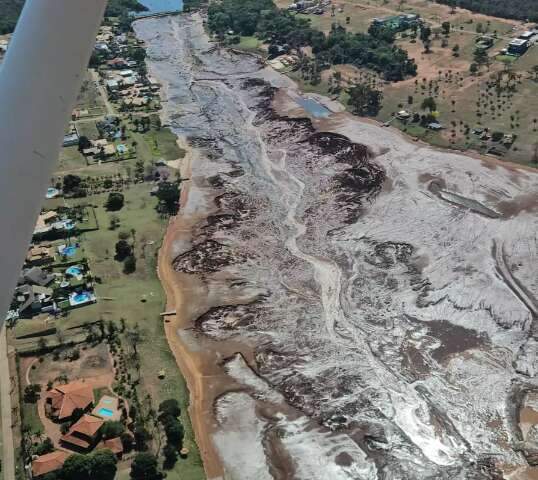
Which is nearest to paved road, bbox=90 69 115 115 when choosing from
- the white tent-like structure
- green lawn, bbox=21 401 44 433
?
green lawn, bbox=21 401 44 433

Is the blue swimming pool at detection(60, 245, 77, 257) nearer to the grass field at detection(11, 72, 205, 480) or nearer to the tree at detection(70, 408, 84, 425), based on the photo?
the grass field at detection(11, 72, 205, 480)

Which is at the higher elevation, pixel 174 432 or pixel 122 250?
pixel 122 250

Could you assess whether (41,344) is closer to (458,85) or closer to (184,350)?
(184,350)

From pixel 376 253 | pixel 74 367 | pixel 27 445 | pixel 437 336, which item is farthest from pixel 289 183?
pixel 27 445

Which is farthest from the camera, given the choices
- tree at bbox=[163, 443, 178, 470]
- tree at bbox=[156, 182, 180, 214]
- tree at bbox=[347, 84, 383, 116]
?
tree at bbox=[347, 84, 383, 116]

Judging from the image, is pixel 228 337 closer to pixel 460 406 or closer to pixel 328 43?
pixel 460 406

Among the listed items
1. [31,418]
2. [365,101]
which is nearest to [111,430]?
[31,418]

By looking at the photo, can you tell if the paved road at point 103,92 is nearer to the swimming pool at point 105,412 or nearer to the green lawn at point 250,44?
the green lawn at point 250,44
